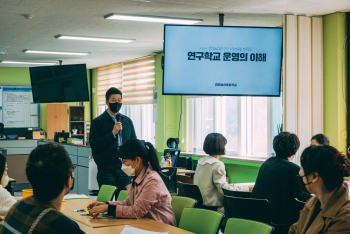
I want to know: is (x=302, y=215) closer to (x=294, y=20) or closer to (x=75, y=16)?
(x=294, y=20)

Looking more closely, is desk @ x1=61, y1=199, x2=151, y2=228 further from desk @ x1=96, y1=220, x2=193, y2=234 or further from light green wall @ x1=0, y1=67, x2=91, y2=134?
light green wall @ x1=0, y1=67, x2=91, y2=134

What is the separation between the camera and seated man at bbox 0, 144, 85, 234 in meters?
1.53

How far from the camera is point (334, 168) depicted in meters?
1.95

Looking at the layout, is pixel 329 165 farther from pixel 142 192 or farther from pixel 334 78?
pixel 334 78

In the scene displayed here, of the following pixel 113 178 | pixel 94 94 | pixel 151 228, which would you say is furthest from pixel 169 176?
pixel 94 94

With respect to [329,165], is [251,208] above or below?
below

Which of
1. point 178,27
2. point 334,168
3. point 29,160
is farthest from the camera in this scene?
point 178,27

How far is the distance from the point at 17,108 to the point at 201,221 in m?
9.87

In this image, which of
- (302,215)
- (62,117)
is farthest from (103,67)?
(302,215)

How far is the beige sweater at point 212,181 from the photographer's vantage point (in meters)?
3.95

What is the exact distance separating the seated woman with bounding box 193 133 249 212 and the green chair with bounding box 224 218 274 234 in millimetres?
1442

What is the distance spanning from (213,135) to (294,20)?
2.19 meters

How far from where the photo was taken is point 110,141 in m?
4.07

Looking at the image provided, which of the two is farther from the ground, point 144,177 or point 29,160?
point 29,160
